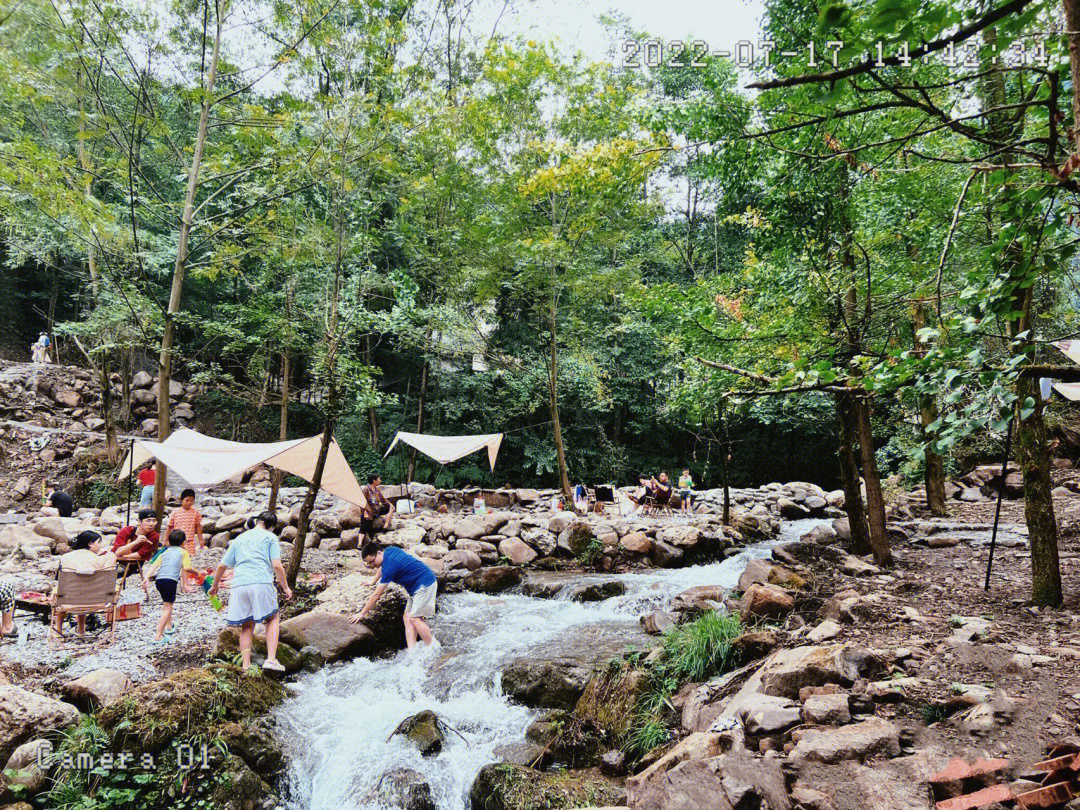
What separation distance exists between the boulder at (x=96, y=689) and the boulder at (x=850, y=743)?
3771 millimetres

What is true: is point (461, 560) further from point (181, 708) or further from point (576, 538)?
point (181, 708)

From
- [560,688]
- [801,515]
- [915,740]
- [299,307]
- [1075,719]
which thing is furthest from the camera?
[801,515]

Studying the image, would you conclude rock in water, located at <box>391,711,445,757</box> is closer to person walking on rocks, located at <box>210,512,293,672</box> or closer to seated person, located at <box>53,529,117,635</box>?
person walking on rocks, located at <box>210,512,293,672</box>

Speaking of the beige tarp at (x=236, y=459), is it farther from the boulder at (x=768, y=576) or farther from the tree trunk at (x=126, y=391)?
the tree trunk at (x=126, y=391)

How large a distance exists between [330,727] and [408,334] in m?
9.35

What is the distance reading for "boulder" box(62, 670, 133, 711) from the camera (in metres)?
3.40

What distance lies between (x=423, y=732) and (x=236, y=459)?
446 centimetres

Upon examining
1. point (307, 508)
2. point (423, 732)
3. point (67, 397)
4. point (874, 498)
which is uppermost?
point (67, 397)

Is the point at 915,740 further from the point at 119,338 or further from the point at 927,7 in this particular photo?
the point at 119,338

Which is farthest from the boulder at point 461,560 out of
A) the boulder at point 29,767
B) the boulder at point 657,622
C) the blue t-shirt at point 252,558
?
the boulder at point 29,767

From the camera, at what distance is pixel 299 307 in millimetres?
10719

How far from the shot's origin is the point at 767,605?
4.26 meters

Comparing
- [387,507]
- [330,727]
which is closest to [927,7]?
[330,727]

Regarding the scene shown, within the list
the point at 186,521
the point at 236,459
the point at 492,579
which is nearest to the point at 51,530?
the point at 186,521
